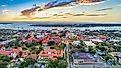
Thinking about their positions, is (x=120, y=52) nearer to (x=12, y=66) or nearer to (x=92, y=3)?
(x=92, y=3)

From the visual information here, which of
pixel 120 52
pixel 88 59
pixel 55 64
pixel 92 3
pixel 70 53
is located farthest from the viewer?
pixel 92 3

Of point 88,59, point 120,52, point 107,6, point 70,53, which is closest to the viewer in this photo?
point 88,59

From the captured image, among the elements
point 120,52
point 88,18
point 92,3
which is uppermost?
point 92,3

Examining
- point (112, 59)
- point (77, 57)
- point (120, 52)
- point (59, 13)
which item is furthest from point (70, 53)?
point (59, 13)

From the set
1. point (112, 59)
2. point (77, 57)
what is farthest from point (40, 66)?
point (112, 59)

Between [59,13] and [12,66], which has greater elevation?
[59,13]

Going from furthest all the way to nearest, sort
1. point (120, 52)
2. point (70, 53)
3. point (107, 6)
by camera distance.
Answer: point (107, 6) < point (120, 52) < point (70, 53)

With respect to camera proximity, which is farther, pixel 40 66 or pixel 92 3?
pixel 92 3

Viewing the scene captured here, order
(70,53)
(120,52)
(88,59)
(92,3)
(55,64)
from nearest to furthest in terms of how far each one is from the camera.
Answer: (55,64), (88,59), (70,53), (120,52), (92,3)

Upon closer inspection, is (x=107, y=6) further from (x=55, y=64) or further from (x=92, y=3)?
(x=55, y=64)
